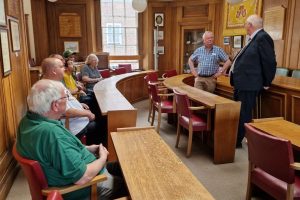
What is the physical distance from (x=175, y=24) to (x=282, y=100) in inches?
204

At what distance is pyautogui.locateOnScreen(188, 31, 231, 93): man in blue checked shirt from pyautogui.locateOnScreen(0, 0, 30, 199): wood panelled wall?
2542mm

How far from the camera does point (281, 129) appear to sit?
2.12 metres

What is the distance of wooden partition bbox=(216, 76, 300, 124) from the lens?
2.85 m

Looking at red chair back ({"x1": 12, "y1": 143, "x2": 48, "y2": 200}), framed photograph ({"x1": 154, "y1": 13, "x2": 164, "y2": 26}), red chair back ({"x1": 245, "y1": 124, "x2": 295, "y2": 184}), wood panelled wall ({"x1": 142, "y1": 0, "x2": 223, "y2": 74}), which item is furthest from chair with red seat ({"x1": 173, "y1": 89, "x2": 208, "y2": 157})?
framed photograph ({"x1": 154, "y1": 13, "x2": 164, "y2": 26})

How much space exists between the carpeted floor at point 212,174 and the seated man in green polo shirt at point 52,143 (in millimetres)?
1272

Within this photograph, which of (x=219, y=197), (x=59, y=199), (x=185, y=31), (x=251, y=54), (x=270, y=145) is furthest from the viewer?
(x=185, y=31)

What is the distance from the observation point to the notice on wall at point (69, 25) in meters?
7.09

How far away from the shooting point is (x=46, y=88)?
143 cm

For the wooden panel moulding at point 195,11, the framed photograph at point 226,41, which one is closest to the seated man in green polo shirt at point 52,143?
the framed photograph at point 226,41

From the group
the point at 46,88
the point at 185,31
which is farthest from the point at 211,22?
the point at 46,88

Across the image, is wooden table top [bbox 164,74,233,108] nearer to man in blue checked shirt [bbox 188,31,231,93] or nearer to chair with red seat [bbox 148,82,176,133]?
chair with red seat [bbox 148,82,176,133]

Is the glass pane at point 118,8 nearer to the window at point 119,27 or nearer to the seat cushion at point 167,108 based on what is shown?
the window at point 119,27

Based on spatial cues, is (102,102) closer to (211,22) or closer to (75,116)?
(75,116)

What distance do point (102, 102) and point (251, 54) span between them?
1.82 meters
